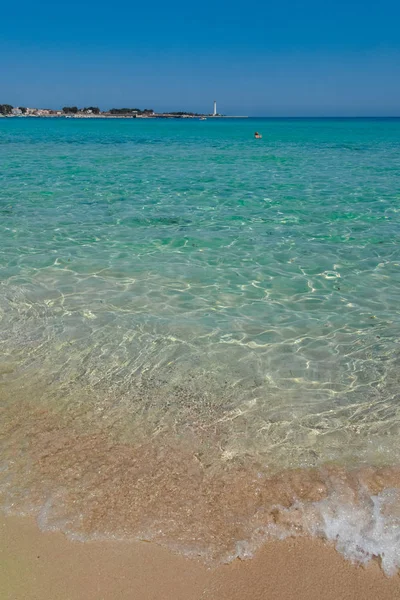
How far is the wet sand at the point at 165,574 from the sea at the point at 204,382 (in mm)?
113

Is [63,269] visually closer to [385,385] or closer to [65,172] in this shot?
[385,385]

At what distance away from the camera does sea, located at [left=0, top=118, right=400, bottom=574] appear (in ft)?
12.6

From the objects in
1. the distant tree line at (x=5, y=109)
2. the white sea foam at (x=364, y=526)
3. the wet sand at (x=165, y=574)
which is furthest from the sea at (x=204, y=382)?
the distant tree line at (x=5, y=109)

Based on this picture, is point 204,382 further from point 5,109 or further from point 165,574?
point 5,109

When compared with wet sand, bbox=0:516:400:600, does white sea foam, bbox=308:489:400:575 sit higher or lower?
higher

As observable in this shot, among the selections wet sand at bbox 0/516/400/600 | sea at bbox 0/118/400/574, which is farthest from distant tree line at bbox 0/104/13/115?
wet sand at bbox 0/516/400/600

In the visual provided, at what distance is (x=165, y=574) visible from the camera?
3.34m

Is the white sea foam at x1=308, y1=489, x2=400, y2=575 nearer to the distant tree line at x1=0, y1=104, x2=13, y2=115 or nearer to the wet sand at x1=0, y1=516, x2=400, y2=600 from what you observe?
the wet sand at x1=0, y1=516, x2=400, y2=600

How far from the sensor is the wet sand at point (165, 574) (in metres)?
3.23

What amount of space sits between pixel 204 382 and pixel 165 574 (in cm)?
258

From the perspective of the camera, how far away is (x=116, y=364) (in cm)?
608

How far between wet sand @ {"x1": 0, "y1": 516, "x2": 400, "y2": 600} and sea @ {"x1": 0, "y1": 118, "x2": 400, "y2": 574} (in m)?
0.11

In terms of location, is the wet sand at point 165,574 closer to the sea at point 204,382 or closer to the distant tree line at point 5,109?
the sea at point 204,382

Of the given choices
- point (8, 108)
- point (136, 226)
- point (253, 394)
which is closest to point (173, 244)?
point (136, 226)
